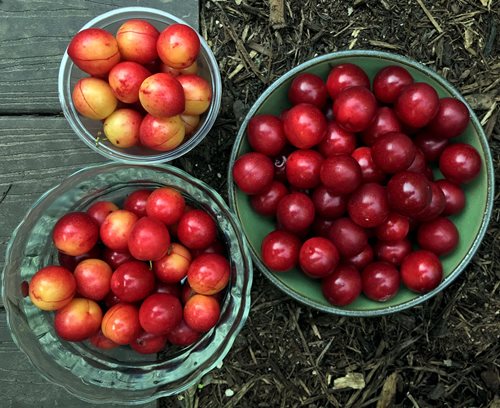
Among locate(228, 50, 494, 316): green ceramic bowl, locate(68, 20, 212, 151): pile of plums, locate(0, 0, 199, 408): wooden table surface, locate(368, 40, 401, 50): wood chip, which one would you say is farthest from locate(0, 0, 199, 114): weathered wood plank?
locate(368, 40, 401, 50): wood chip

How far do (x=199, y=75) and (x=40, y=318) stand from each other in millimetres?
799

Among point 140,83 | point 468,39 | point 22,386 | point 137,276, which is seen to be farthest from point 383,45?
point 22,386

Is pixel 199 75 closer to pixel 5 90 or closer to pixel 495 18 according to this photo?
pixel 5 90

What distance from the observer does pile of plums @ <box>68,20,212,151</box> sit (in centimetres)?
137

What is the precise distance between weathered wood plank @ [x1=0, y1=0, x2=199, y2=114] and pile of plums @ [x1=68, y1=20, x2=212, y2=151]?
0.75ft

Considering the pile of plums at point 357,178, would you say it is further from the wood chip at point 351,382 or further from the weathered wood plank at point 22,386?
the weathered wood plank at point 22,386

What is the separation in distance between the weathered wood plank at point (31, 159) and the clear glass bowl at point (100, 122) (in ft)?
0.44

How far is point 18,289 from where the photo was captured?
1.42 metres

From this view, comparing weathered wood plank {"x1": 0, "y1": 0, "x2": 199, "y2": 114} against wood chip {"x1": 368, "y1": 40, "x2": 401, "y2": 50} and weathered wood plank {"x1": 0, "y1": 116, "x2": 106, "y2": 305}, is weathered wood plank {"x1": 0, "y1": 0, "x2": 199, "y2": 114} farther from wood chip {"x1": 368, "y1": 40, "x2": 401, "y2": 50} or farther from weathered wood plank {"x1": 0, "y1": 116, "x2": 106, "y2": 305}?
wood chip {"x1": 368, "y1": 40, "x2": 401, "y2": 50}

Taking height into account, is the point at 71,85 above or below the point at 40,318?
above

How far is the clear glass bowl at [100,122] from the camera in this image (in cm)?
153

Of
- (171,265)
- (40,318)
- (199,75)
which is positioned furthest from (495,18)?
(40,318)

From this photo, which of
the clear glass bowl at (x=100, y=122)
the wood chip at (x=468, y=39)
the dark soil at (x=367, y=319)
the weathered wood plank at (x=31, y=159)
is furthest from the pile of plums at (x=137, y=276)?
the wood chip at (x=468, y=39)

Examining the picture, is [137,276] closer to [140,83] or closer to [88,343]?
[88,343]
